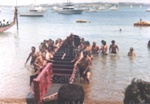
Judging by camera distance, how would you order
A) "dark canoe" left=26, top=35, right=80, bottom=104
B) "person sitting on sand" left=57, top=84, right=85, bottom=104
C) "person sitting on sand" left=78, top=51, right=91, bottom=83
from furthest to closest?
"person sitting on sand" left=78, top=51, right=91, bottom=83, "dark canoe" left=26, top=35, right=80, bottom=104, "person sitting on sand" left=57, top=84, right=85, bottom=104

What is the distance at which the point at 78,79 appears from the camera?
13234 millimetres

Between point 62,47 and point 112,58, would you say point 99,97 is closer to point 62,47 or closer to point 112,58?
point 62,47

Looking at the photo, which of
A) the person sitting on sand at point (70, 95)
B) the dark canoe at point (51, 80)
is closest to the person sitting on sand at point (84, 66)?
the dark canoe at point (51, 80)

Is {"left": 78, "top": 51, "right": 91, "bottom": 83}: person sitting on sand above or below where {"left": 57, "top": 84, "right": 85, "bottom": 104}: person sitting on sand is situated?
below

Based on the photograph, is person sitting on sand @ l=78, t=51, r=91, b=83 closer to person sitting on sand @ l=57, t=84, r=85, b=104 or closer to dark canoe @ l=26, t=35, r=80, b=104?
dark canoe @ l=26, t=35, r=80, b=104

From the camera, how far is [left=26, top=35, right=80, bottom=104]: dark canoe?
9.50 m

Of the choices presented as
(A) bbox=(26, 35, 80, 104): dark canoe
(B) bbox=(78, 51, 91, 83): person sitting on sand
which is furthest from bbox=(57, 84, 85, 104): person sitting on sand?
(B) bbox=(78, 51, 91, 83): person sitting on sand

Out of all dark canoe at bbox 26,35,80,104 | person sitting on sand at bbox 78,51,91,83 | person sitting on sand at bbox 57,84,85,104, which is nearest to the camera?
person sitting on sand at bbox 57,84,85,104

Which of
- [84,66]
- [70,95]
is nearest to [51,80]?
[84,66]

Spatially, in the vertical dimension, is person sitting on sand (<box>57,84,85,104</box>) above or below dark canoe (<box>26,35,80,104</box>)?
above

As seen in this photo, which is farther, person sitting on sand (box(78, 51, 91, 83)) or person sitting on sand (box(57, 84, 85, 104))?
person sitting on sand (box(78, 51, 91, 83))

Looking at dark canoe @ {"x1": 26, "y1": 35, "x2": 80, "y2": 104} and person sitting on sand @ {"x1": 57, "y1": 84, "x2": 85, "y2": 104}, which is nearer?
person sitting on sand @ {"x1": 57, "y1": 84, "x2": 85, "y2": 104}

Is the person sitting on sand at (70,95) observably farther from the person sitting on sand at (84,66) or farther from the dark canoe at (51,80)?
the person sitting on sand at (84,66)

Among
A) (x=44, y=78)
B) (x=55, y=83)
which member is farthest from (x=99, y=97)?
(x=44, y=78)
